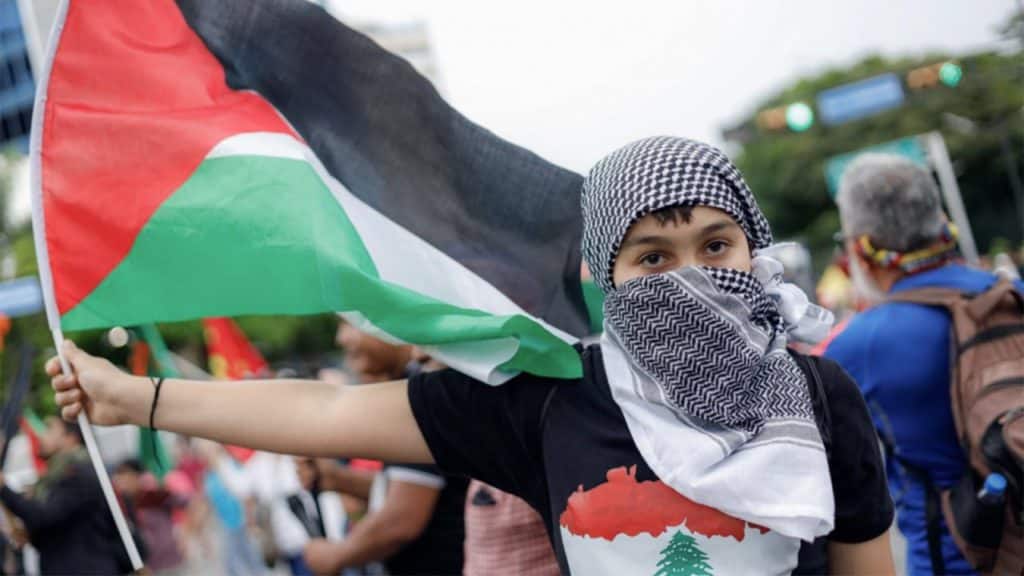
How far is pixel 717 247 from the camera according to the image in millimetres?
2217

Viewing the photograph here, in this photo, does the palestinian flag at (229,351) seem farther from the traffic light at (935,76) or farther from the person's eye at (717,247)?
the traffic light at (935,76)

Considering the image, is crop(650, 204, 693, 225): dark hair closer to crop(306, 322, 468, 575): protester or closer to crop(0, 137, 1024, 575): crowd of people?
crop(0, 137, 1024, 575): crowd of people

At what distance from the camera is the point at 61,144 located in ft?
9.25

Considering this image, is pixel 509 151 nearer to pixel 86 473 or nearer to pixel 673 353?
pixel 673 353

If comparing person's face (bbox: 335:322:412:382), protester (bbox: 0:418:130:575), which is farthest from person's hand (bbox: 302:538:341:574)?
protester (bbox: 0:418:130:575)

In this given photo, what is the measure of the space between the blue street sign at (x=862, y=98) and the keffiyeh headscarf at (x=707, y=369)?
15612 millimetres

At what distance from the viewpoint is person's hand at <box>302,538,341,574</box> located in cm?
456

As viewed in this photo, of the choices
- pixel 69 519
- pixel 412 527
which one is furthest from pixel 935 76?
pixel 412 527

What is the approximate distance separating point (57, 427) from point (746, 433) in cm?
590

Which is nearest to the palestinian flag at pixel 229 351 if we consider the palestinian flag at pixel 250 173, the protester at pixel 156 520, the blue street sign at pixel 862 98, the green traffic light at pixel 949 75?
the protester at pixel 156 520

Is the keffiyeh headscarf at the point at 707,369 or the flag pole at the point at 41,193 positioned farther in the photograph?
the flag pole at the point at 41,193

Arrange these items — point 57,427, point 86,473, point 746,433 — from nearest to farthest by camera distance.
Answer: point 746,433 → point 86,473 → point 57,427

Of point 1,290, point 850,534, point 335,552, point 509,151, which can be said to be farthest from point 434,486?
point 1,290

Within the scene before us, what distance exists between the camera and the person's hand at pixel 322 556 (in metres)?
4.56
